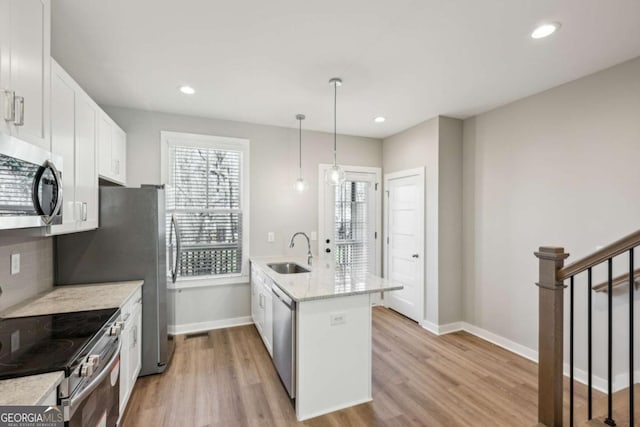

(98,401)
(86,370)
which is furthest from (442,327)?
(86,370)

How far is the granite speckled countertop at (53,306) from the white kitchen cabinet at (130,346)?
105 millimetres

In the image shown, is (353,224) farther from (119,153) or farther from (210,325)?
(119,153)

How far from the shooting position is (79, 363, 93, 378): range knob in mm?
1314

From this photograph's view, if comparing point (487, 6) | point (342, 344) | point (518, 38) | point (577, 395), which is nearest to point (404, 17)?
point (487, 6)

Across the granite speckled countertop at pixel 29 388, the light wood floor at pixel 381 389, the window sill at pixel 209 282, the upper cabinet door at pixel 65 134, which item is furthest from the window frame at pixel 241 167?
the granite speckled countertop at pixel 29 388

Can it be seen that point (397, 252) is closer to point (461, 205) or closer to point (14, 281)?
point (461, 205)

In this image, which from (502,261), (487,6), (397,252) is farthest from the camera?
(397,252)

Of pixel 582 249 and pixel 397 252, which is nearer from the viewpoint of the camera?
pixel 582 249

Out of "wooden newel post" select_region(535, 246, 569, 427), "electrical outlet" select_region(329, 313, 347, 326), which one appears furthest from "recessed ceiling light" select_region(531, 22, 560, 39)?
"electrical outlet" select_region(329, 313, 347, 326)

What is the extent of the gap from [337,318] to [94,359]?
1499mm

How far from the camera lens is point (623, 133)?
8.09 feet

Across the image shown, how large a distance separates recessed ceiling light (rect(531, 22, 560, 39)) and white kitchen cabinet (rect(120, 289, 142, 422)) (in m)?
3.52

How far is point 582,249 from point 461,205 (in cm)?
140

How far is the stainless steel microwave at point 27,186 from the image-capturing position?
1255 millimetres
